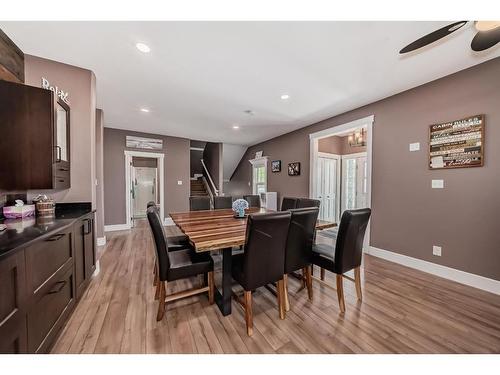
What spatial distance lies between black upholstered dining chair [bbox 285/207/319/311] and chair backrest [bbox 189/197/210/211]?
2.12 metres

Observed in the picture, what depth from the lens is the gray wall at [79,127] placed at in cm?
228

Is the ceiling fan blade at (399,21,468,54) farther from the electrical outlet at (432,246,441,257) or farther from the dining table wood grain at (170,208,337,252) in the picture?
the electrical outlet at (432,246,441,257)

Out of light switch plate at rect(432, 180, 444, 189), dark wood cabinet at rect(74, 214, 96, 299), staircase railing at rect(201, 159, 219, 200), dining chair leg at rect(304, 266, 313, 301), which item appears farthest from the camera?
staircase railing at rect(201, 159, 219, 200)

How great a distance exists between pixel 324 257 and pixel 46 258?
2213mm

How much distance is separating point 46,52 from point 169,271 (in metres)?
2.61

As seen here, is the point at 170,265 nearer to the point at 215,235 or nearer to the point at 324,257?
the point at 215,235

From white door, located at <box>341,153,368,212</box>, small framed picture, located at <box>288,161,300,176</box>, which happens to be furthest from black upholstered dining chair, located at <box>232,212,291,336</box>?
white door, located at <box>341,153,368,212</box>

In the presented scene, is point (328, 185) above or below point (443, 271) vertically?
above

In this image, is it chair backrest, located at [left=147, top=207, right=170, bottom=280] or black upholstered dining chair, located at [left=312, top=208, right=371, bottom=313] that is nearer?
chair backrest, located at [left=147, top=207, right=170, bottom=280]

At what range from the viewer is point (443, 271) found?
250 cm

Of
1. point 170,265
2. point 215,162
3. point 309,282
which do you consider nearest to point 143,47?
point 170,265

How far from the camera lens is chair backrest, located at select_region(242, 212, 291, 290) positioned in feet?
4.82

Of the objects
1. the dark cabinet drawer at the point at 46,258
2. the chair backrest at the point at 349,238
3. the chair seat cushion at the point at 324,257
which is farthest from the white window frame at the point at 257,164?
the dark cabinet drawer at the point at 46,258

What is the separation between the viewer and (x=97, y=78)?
8.32 feet
